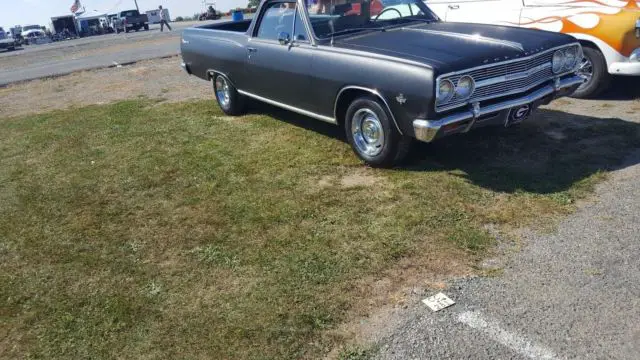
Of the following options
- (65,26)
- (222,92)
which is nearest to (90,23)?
(65,26)

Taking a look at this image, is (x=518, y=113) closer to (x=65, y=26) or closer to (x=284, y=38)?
(x=284, y=38)

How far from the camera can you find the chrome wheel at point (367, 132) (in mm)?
4617

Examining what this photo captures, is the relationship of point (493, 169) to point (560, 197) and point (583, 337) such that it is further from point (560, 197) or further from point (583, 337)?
point (583, 337)

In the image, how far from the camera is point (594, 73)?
6445mm

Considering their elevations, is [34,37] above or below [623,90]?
above

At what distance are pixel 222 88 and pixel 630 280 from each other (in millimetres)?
5675

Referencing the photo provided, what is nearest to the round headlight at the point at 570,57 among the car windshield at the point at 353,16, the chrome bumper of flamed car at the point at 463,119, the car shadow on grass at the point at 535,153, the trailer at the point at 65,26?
the chrome bumper of flamed car at the point at 463,119

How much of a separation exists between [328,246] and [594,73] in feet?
15.9

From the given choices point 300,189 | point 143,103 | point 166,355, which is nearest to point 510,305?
point 166,355

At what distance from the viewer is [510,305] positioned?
2.81 m

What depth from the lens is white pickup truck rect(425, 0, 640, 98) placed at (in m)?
6.02

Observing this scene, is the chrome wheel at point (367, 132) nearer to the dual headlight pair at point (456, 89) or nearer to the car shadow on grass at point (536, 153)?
the car shadow on grass at point (536, 153)

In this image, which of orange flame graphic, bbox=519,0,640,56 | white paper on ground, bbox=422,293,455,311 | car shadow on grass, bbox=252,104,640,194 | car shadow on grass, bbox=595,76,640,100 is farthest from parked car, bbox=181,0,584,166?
car shadow on grass, bbox=595,76,640,100

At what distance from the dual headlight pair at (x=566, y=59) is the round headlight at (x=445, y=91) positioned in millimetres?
1337
